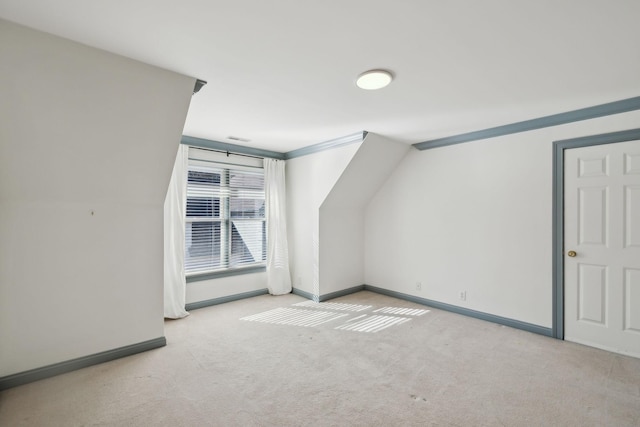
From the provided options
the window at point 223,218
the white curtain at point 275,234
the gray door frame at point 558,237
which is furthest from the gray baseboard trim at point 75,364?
the gray door frame at point 558,237

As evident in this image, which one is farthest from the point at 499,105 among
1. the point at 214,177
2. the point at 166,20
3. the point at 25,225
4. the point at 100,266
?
the point at 25,225

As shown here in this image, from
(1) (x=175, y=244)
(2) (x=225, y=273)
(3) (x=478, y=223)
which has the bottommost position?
(2) (x=225, y=273)

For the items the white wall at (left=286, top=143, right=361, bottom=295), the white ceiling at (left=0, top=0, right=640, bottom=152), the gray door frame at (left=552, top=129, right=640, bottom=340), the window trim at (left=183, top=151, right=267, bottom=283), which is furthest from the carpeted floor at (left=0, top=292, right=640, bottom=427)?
the white ceiling at (left=0, top=0, right=640, bottom=152)

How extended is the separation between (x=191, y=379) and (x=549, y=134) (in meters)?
4.15

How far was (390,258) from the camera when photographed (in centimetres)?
468

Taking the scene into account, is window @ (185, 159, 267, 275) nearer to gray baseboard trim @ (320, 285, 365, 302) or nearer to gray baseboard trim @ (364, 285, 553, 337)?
gray baseboard trim @ (320, 285, 365, 302)

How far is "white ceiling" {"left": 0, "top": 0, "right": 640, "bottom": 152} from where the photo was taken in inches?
60.7

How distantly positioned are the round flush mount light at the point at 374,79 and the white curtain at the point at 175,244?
8.55 ft

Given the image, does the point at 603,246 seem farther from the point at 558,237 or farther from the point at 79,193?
the point at 79,193

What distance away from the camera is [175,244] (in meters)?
3.80

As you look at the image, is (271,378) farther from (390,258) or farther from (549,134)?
(549,134)

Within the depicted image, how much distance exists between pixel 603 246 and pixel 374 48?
2.92m

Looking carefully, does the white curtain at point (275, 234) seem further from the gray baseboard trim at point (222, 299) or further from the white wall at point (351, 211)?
the white wall at point (351, 211)

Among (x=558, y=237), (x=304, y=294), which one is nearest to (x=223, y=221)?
(x=304, y=294)
